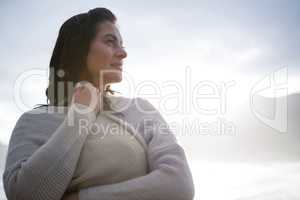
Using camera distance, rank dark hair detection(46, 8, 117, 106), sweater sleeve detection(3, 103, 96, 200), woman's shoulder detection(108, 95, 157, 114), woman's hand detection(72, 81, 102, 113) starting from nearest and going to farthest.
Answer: sweater sleeve detection(3, 103, 96, 200) < woman's hand detection(72, 81, 102, 113) < woman's shoulder detection(108, 95, 157, 114) < dark hair detection(46, 8, 117, 106)

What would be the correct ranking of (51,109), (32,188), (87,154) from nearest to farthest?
(32,188) < (87,154) < (51,109)

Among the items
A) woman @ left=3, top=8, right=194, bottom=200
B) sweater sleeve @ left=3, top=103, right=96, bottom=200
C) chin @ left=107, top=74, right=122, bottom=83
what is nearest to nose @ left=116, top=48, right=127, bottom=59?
woman @ left=3, top=8, right=194, bottom=200

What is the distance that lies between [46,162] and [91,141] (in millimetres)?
374

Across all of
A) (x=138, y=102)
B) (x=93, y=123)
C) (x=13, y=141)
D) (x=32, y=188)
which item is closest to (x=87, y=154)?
(x=93, y=123)

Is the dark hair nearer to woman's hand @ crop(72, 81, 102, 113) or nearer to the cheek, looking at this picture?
the cheek

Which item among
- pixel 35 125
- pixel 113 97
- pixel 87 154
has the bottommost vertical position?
pixel 87 154

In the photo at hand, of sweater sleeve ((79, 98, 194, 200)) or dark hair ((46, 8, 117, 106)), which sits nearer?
sweater sleeve ((79, 98, 194, 200))

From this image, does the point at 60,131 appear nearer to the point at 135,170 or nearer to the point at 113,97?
the point at 135,170

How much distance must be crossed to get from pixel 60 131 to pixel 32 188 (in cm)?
34

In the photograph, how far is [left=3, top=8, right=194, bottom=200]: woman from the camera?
159 cm

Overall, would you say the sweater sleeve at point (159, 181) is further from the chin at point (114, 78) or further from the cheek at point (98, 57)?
the cheek at point (98, 57)

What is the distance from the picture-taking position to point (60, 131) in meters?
1.67

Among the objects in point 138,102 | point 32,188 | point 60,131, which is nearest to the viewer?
point 32,188

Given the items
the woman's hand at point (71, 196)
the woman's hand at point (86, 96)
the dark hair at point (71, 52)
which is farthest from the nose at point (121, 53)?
the woman's hand at point (71, 196)
